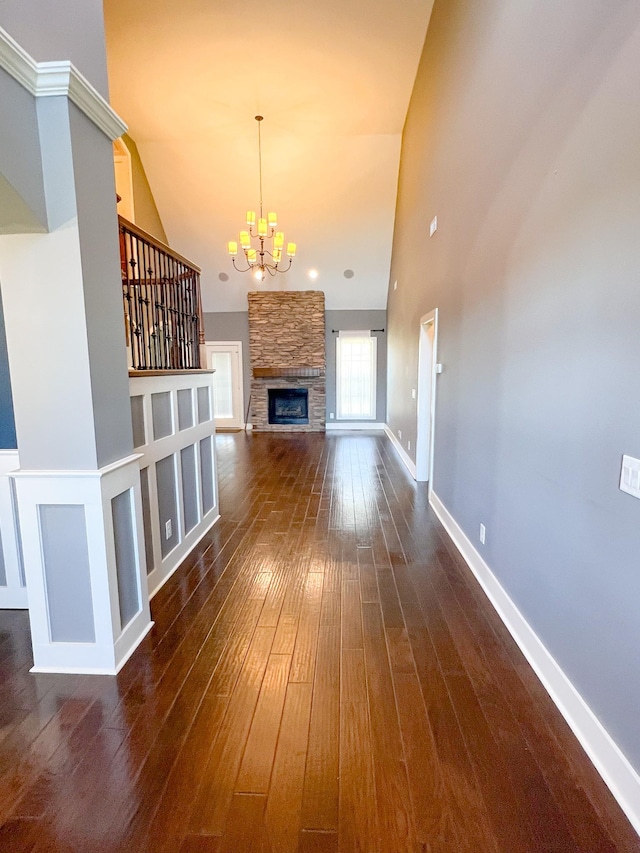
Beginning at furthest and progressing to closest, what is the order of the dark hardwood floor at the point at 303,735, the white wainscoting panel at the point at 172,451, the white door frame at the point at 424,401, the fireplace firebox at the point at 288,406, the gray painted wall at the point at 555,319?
the fireplace firebox at the point at 288,406
the white door frame at the point at 424,401
the white wainscoting panel at the point at 172,451
the gray painted wall at the point at 555,319
the dark hardwood floor at the point at 303,735

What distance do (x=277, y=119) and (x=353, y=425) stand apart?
581 centimetres

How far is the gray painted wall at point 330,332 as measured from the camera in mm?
9258

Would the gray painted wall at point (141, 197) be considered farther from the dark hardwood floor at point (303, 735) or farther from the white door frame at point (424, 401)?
the dark hardwood floor at point (303, 735)

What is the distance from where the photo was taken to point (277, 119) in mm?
5922

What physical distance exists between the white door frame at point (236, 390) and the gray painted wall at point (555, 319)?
682cm

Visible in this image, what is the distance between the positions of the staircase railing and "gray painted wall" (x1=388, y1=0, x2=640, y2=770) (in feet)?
6.99

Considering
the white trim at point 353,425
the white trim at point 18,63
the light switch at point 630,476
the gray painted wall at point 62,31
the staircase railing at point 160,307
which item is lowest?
the white trim at point 353,425

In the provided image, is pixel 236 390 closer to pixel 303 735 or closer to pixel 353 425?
pixel 353 425

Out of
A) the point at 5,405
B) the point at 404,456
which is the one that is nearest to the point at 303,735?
the point at 5,405

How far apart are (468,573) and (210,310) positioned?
27.3 ft

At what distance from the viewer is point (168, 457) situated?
113 inches

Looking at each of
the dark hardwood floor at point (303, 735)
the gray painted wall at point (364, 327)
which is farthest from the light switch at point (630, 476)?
the gray painted wall at point (364, 327)

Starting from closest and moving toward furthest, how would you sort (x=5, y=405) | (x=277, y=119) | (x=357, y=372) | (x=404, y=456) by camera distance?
(x=5, y=405) → (x=277, y=119) → (x=404, y=456) → (x=357, y=372)

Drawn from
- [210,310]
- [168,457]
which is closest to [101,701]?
[168,457]
